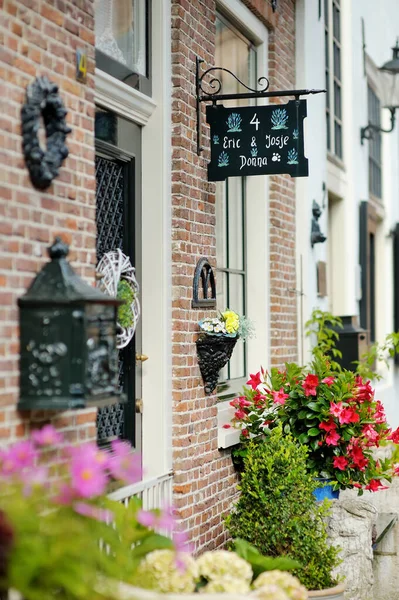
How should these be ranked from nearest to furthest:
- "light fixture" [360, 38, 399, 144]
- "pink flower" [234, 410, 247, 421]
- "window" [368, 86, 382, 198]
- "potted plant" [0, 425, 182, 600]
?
"potted plant" [0, 425, 182, 600]
"pink flower" [234, 410, 247, 421]
"light fixture" [360, 38, 399, 144]
"window" [368, 86, 382, 198]

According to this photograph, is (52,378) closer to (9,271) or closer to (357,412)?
(9,271)

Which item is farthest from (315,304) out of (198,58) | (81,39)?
(81,39)

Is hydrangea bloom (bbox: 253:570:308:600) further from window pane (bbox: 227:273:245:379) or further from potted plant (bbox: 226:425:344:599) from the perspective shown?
window pane (bbox: 227:273:245:379)

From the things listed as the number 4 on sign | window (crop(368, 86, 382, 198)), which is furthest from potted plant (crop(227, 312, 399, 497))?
window (crop(368, 86, 382, 198))

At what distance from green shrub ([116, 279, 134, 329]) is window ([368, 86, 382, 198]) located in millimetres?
7649

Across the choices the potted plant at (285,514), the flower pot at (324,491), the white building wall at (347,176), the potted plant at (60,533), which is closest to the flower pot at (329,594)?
the potted plant at (285,514)

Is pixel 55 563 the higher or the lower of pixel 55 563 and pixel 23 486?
the lower

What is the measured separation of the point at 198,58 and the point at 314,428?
2289mm


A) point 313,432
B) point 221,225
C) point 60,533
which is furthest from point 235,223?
point 60,533

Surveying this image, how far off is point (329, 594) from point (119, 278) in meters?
1.90

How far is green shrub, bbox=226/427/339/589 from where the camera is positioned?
525cm

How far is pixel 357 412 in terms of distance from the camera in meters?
6.10

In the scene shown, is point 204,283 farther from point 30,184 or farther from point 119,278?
point 30,184

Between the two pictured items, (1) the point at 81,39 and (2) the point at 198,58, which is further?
(2) the point at 198,58
